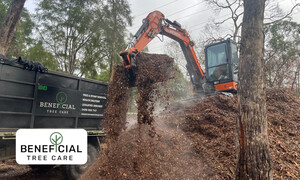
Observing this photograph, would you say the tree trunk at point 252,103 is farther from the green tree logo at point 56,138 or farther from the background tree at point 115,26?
the background tree at point 115,26

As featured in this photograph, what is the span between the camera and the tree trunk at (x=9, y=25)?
6979 millimetres

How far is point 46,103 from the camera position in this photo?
A: 173 inches

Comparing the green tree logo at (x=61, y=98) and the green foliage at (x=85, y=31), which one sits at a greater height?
the green foliage at (x=85, y=31)

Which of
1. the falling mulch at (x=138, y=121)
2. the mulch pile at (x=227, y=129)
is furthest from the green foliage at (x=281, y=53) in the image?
the falling mulch at (x=138, y=121)

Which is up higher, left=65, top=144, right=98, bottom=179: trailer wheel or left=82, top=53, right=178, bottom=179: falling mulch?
left=82, top=53, right=178, bottom=179: falling mulch

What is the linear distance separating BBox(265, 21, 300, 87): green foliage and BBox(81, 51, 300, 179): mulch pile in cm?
1285

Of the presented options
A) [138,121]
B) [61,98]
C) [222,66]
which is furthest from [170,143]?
[222,66]

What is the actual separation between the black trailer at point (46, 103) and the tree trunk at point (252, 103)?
3.49 metres

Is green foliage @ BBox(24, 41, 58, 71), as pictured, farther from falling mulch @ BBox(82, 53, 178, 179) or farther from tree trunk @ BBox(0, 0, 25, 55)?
falling mulch @ BBox(82, 53, 178, 179)

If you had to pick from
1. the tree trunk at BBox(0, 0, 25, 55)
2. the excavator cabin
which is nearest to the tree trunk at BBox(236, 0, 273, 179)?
the excavator cabin

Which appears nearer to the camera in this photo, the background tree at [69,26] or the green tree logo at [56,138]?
the green tree logo at [56,138]

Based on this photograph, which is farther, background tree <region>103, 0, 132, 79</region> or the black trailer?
background tree <region>103, 0, 132, 79</region>

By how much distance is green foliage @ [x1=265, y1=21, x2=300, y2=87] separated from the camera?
55.0ft

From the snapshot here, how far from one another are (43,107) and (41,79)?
581mm
